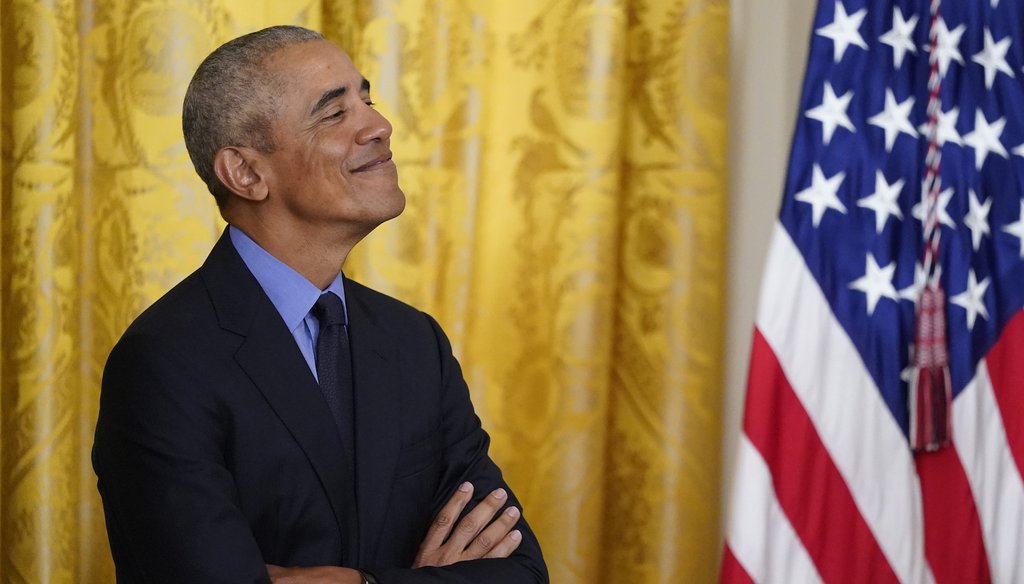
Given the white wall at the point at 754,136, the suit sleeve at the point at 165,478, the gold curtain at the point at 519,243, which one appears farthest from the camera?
the white wall at the point at 754,136

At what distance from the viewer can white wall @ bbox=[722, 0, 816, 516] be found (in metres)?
2.95

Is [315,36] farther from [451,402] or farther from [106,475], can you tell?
[106,475]

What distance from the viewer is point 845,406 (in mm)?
2227

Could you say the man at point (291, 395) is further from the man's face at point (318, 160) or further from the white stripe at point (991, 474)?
the white stripe at point (991, 474)

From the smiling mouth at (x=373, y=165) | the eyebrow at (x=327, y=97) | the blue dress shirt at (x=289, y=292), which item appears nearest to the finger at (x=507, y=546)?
the blue dress shirt at (x=289, y=292)

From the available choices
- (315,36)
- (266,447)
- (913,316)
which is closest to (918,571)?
(913,316)

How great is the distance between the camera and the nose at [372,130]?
187cm

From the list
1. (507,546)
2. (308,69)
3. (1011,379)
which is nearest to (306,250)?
(308,69)

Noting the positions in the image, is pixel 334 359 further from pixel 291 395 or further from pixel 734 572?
pixel 734 572

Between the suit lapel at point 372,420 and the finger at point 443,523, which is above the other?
the suit lapel at point 372,420

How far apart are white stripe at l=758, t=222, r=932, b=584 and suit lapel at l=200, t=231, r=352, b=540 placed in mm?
962

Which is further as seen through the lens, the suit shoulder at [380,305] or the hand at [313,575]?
the suit shoulder at [380,305]

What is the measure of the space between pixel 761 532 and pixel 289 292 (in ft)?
3.43

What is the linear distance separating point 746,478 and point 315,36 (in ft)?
3.85
